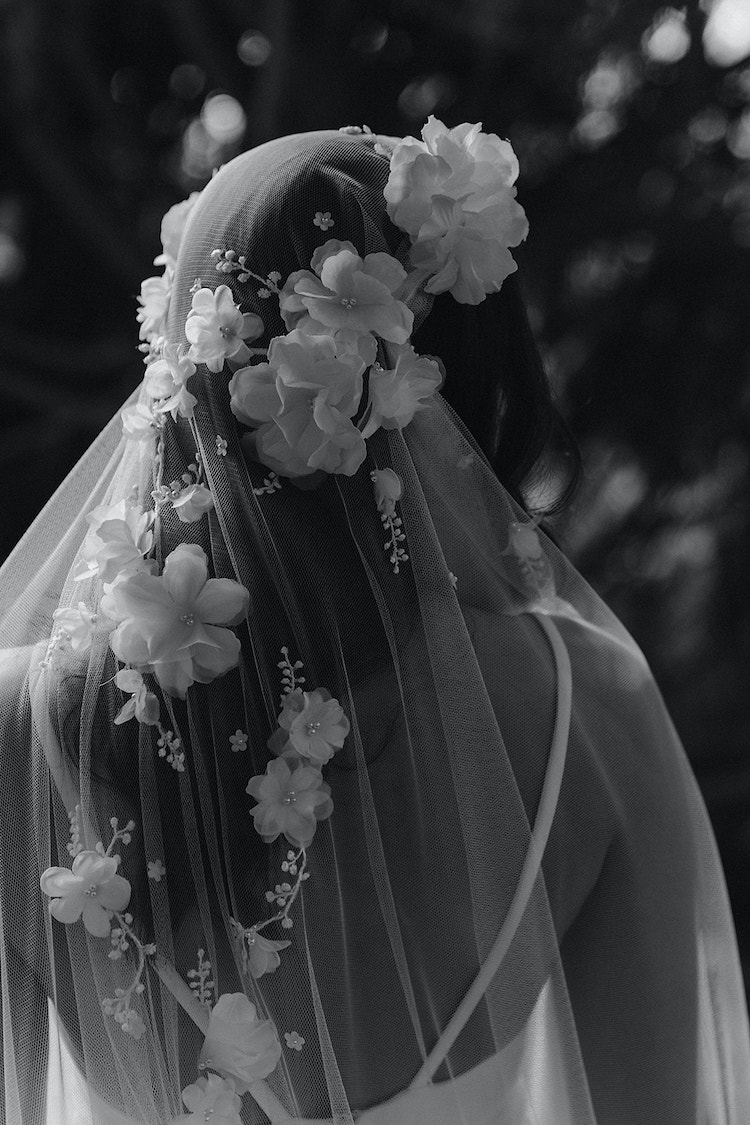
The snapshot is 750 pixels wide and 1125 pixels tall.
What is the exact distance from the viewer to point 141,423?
0.78 metres

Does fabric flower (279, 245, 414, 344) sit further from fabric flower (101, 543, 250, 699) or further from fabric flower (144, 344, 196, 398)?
fabric flower (101, 543, 250, 699)

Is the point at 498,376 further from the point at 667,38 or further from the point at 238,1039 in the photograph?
the point at 667,38

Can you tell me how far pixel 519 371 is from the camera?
943 millimetres

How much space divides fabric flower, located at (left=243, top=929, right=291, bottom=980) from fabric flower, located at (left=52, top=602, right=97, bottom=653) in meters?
0.24

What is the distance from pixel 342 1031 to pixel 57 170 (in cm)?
251

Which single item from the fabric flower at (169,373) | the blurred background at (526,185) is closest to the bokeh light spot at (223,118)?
the blurred background at (526,185)

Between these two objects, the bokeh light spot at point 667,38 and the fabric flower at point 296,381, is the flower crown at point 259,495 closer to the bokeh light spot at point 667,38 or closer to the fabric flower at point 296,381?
the fabric flower at point 296,381

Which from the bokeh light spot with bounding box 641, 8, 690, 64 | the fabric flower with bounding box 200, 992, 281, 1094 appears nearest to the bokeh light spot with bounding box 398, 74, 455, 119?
the bokeh light spot with bounding box 641, 8, 690, 64

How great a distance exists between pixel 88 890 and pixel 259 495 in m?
0.30

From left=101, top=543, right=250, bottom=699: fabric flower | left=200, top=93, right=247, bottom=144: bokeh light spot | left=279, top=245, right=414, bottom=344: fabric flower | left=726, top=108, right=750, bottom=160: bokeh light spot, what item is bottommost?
left=101, top=543, right=250, bottom=699: fabric flower

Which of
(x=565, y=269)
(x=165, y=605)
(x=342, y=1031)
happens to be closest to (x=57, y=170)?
(x=565, y=269)

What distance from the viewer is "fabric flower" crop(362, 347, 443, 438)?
0.77 metres

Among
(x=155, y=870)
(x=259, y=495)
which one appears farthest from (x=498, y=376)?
(x=155, y=870)

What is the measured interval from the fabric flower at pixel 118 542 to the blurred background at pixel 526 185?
1976 mm
